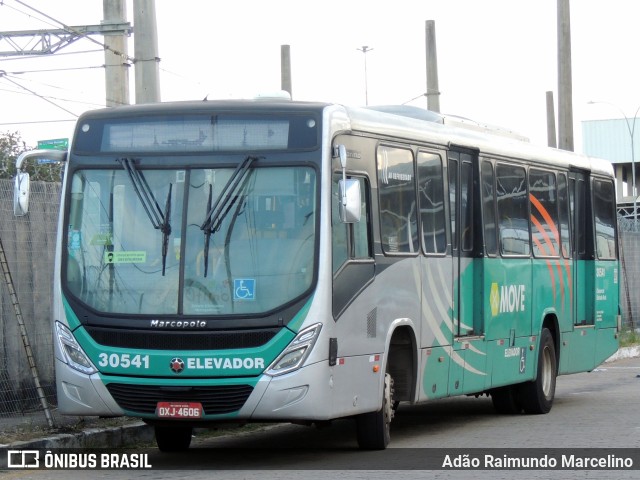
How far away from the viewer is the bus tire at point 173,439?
12.6m

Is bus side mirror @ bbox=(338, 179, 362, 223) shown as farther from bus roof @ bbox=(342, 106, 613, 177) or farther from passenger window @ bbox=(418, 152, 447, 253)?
passenger window @ bbox=(418, 152, 447, 253)

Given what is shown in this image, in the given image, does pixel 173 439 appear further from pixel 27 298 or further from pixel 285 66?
pixel 285 66

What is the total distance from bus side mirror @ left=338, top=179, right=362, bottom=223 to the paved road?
2.07 m

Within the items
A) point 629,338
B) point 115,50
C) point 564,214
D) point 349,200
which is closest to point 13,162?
point 115,50

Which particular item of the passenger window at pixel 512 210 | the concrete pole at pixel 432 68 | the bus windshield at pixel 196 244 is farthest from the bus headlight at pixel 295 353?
the concrete pole at pixel 432 68

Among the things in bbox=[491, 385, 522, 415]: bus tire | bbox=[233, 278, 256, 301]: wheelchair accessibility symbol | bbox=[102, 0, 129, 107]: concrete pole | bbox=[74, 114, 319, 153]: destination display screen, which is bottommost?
bbox=[491, 385, 522, 415]: bus tire

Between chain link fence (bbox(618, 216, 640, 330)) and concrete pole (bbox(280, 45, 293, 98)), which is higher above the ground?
concrete pole (bbox(280, 45, 293, 98))

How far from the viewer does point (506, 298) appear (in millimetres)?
15547

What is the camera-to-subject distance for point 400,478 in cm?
1021

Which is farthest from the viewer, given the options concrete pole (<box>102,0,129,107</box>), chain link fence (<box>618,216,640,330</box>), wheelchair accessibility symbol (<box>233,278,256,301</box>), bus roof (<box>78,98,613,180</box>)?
chain link fence (<box>618,216,640,330</box>)

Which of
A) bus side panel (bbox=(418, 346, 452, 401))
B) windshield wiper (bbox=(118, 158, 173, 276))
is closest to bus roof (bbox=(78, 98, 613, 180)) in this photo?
windshield wiper (bbox=(118, 158, 173, 276))

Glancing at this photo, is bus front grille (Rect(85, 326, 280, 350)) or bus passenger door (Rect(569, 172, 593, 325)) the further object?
bus passenger door (Rect(569, 172, 593, 325))

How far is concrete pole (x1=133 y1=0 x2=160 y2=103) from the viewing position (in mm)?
16266

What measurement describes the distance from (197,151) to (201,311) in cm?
140
